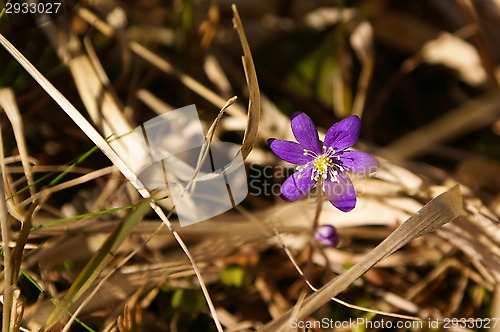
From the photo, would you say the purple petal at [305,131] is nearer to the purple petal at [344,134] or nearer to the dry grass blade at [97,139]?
the purple petal at [344,134]

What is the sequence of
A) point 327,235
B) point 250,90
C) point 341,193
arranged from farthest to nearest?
point 327,235 < point 341,193 < point 250,90

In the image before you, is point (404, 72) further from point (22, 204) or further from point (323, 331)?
point (22, 204)

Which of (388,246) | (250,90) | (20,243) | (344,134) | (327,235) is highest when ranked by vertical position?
(250,90)

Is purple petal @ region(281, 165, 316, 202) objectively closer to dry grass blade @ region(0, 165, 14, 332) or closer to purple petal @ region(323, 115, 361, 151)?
purple petal @ region(323, 115, 361, 151)

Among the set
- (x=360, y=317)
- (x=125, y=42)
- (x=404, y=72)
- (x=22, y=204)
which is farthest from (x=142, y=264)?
(x=404, y=72)

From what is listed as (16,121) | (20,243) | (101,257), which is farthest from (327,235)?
(16,121)

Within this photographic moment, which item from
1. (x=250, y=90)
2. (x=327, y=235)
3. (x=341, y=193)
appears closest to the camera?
(x=250, y=90)

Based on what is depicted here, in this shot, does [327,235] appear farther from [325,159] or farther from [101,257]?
[101,257]
